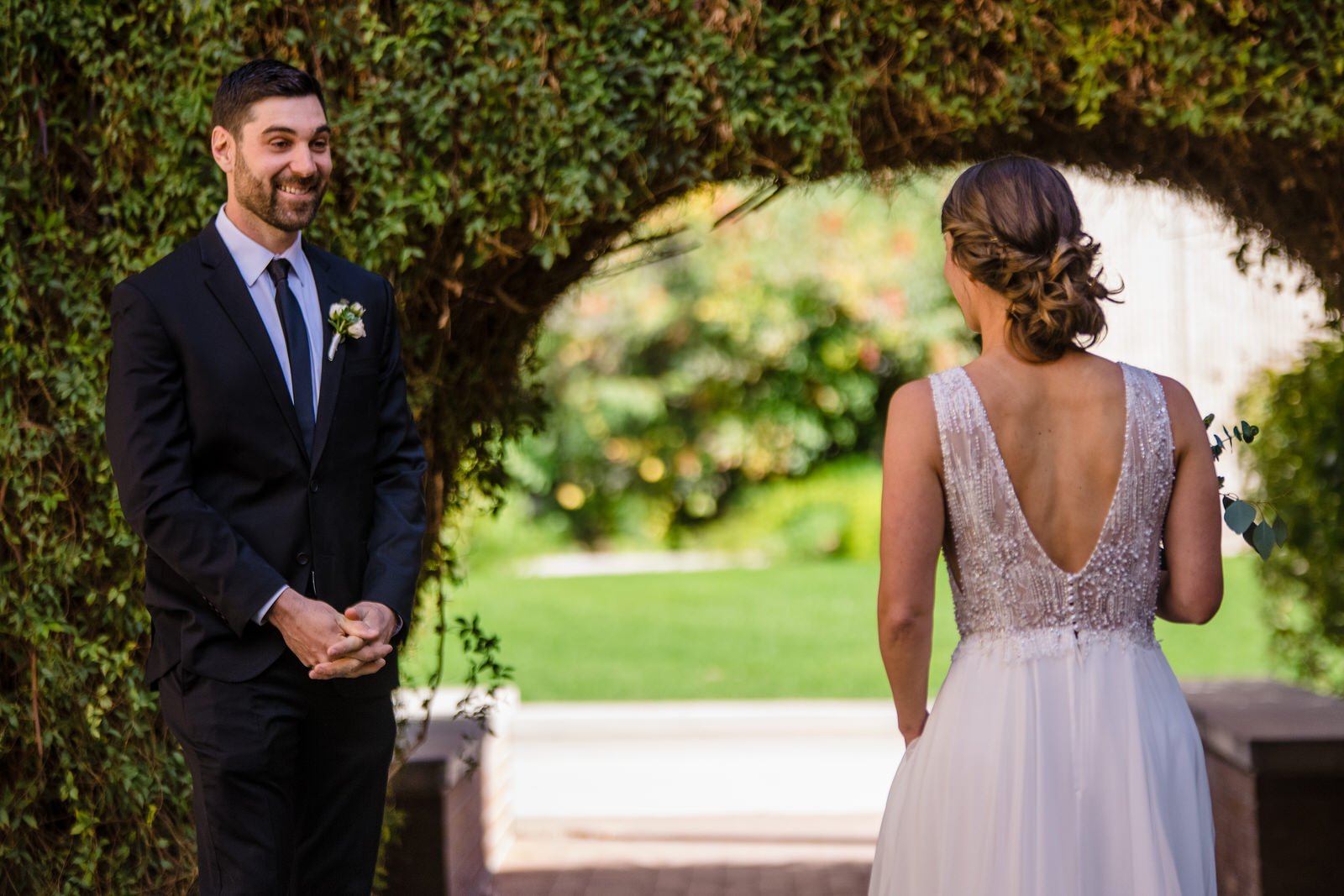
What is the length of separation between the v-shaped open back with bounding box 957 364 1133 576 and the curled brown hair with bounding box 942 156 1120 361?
121 millimetres

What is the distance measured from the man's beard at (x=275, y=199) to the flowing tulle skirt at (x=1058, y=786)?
1564mm

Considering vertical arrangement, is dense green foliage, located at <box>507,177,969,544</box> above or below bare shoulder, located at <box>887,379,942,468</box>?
above

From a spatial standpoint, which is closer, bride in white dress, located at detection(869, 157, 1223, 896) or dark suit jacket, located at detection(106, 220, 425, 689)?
bride in white dress, located at detection(869, 157, 1223, 896)

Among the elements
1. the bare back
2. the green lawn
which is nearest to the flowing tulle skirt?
the bare back

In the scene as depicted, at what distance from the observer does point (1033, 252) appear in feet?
7.90

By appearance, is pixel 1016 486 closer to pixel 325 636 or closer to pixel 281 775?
pixel 325 636

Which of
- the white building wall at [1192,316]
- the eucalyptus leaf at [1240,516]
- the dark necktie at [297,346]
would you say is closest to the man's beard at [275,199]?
the dark necktie at [297,346]

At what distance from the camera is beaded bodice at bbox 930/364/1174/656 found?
2.44 metres

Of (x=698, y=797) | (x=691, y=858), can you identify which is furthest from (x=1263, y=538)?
(x=698, y=797)

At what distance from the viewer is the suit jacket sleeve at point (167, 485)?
2645 mm

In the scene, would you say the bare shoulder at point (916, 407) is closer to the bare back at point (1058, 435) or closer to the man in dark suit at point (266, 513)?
the bare back at point (1058, 435)

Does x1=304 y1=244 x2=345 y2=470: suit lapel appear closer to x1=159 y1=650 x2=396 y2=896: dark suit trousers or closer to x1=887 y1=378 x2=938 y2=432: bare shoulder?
x1=159 y1=650 x2=396 y2=896: dark suit trousers

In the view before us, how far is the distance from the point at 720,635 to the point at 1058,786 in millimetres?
8732

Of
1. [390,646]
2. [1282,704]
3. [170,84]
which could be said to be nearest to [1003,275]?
[390,646]
